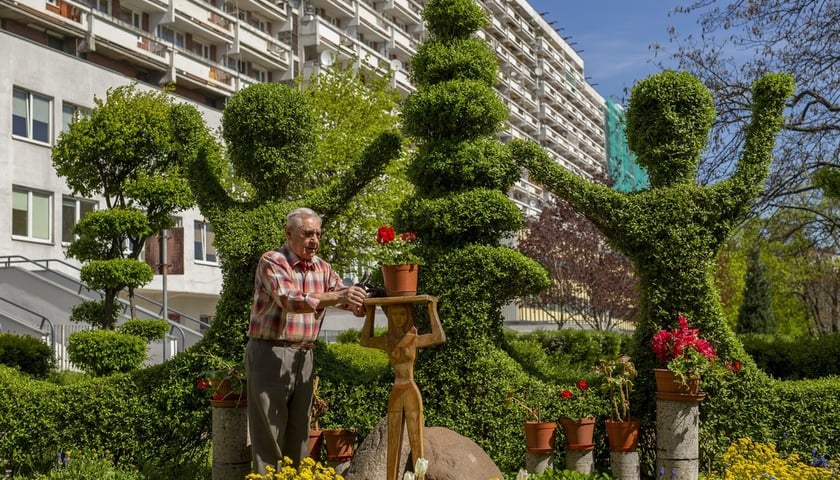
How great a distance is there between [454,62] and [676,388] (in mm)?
4125

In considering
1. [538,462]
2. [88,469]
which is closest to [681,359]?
[538,462]

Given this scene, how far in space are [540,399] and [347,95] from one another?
17.5m

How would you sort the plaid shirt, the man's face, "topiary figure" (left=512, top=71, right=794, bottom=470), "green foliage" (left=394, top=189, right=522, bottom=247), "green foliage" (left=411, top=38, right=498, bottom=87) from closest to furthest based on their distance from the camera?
the plaid shirt, the man's face, "topiary figure" (left=512, top=71, right=794, bottom=470), "green foliage" (left=394, top=189, right=522, bottom=247), "green foliage" (left=411, top=38, right=498, bottom=87)

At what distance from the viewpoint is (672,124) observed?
8445 mm

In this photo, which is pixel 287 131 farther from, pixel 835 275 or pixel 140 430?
pixel 835 275

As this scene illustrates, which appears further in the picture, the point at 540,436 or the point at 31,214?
the point at 31,214

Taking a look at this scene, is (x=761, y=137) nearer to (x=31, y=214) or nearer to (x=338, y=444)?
(x=338, y=444)

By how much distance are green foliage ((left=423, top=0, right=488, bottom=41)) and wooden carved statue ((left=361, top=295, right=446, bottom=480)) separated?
4.18 metres

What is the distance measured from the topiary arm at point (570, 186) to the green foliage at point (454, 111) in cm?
44

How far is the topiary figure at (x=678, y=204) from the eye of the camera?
815 centimetres

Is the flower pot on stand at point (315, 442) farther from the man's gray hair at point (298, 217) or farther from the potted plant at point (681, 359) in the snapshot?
the potted plant at point (681, 359)

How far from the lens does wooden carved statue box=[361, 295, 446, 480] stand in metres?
6.12

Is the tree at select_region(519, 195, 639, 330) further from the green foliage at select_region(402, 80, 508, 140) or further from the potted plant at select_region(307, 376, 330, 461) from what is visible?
the potted plant at select_region(307, 376, 330, 461)

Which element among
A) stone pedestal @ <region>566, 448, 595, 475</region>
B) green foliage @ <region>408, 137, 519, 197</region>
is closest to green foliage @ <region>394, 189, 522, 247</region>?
green foliage @ <region>408, 137, 519, 197</region>
